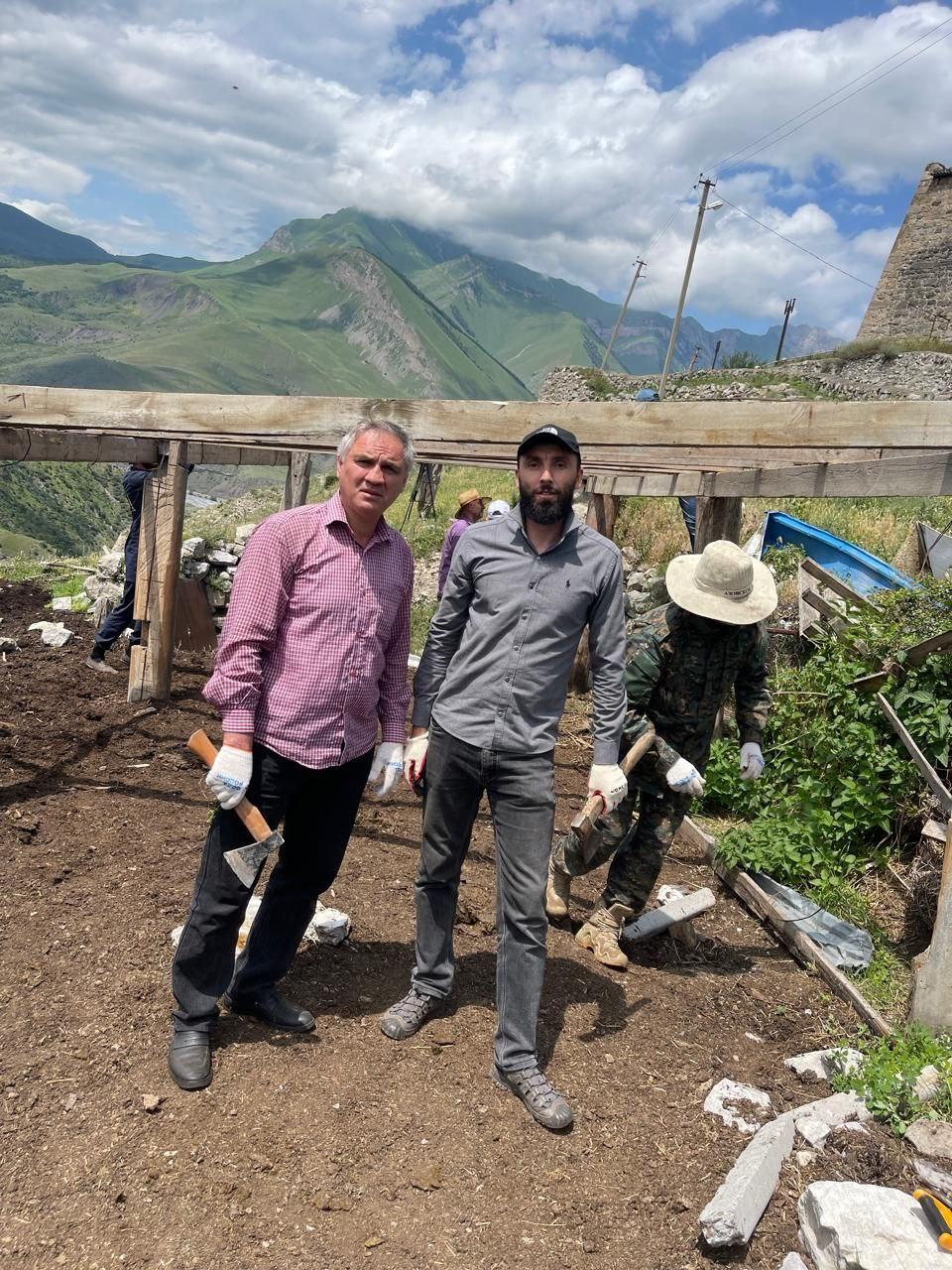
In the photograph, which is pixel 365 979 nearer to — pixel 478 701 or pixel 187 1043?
pixel 187 1043

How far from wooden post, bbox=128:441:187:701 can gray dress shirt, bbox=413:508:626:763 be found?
4625 millimetres

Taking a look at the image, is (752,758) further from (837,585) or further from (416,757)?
(837,585)

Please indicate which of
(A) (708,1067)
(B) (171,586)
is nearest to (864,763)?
(A) (708,1067)

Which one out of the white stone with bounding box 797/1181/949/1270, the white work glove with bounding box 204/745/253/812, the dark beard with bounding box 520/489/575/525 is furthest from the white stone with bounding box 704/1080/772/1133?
the dark beard with bounding box 520/489/575/525

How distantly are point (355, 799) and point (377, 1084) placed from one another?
39.1 inches

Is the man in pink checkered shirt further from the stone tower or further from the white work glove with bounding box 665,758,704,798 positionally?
the stone tower

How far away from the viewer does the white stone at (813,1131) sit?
3.08 metres

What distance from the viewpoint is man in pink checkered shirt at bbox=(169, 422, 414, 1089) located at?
2.70m

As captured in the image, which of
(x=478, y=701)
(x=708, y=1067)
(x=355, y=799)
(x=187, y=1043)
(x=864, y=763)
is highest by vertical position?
(x=478, y=701)

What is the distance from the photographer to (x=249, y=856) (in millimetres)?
2697

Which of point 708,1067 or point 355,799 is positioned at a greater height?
point 355,799

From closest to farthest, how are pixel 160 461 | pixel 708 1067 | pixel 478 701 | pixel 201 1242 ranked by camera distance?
pixel 201 1242 < pixel 478 701 < pixel 708 1067 < pixel 160 461

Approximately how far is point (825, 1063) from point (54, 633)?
826 cm

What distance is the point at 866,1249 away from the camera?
2381mm
